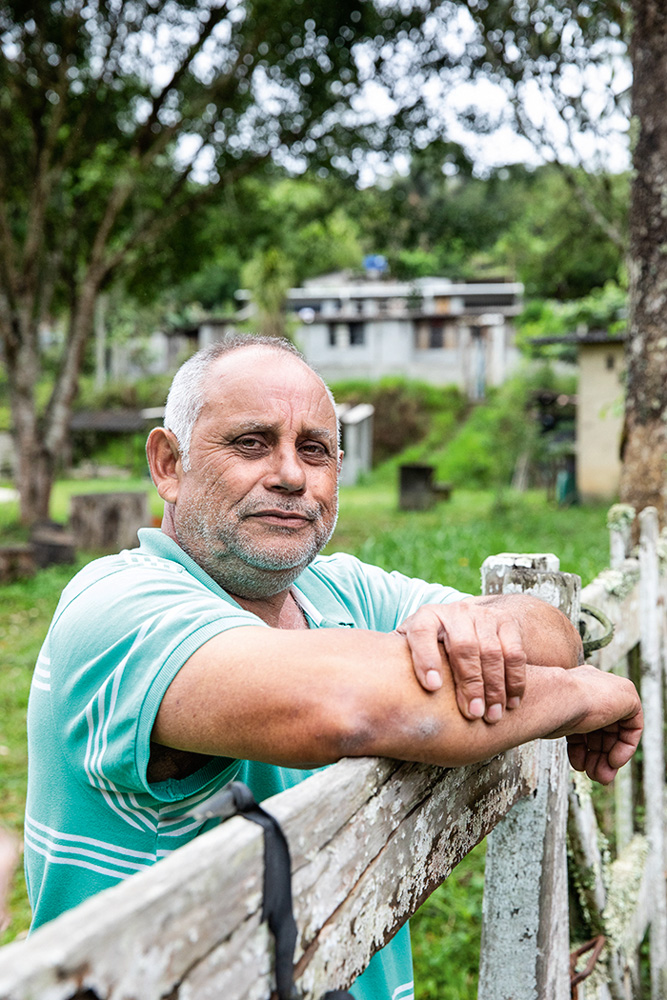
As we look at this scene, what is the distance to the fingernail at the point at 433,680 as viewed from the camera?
117cm

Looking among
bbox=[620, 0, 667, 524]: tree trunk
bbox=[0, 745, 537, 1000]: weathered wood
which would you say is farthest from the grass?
bbox=[0, 745, 537, 1000]: weathered wood

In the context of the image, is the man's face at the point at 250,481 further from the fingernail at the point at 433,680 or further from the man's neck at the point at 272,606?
the fingernail at the point at 433,680

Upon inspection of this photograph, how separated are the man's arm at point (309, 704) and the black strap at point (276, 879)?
24 centimetres

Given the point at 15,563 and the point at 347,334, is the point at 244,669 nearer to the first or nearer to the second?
the point at 15,563

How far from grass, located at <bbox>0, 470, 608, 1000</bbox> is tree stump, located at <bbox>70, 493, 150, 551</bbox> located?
406mm

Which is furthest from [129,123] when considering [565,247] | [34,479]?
[565,247]

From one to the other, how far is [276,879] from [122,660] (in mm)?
451

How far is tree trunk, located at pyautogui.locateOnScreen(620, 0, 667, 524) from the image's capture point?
396cm

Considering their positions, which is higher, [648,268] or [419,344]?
[648,268]

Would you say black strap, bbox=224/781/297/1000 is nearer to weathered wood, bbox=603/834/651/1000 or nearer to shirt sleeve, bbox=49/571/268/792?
shirt sleeve, bbox=49/571/268/792

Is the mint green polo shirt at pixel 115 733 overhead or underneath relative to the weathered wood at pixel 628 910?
overhead

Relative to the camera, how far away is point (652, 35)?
397 centimetres

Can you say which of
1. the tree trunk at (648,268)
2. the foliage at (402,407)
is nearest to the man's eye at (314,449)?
the tree trunk at (648,268)

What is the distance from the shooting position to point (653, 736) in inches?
124
